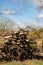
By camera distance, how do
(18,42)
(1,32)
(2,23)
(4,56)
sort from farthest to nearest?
1. (2,23)
2. (1,32)
3. (18,42)
4. (4,56)

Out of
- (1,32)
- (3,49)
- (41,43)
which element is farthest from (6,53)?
(41,43)

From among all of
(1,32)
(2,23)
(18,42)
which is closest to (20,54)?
(18,42)

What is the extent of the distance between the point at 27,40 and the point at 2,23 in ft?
26.5

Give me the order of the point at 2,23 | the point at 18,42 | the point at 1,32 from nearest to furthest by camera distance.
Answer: the point at 18,42 → the point at 1,32 → the point at 2,23

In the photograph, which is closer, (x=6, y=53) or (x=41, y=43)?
(x=6, y=53)

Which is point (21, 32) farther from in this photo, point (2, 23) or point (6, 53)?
point (2, 23)

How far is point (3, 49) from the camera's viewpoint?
14672 millimetres

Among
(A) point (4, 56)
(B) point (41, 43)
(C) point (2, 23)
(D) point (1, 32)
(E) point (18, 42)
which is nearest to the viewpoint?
(A) point (4, 56)

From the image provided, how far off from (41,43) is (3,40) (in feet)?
15.3

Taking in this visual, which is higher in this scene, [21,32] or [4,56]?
[21,32]

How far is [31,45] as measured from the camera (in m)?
16.0

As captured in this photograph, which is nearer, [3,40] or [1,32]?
[3,40]

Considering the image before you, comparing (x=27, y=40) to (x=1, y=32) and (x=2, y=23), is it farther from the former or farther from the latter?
(x=2, y=23)

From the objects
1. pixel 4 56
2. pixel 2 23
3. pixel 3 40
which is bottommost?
Answer: pixel 4 56
